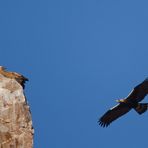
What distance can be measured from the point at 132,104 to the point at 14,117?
7.20 meters

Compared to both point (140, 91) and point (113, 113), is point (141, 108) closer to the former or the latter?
point (140, 91)

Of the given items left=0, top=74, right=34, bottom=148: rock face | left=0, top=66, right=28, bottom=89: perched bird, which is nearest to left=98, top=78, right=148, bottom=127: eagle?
left=0, top=66, right=28, bottom=89: perched bird

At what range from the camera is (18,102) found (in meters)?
13.7

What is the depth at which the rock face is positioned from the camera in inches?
508

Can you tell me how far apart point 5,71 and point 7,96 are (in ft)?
3.08

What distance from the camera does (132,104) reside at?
19516mm

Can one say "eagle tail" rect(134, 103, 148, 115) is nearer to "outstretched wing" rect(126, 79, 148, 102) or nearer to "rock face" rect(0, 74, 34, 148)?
"outstretched wing" rect(126, 79, 148, 102)

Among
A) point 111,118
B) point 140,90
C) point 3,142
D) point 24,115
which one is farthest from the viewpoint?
point 111,118

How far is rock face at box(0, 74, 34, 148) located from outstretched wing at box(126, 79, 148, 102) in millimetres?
5951

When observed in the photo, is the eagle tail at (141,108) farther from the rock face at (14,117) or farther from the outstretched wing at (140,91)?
the rock face at (14,117)

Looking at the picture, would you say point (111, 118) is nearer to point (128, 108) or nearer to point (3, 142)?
point (128, 108)

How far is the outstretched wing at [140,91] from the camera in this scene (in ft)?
60.9

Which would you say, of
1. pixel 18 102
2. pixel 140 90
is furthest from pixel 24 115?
pixel 140 90

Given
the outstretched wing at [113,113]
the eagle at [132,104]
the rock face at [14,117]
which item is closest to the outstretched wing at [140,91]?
the eagle at [132,104]
